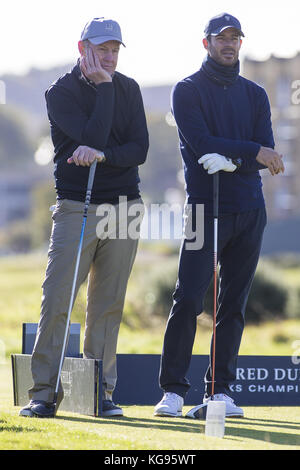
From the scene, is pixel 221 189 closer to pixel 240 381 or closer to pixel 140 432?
pixel 240 381

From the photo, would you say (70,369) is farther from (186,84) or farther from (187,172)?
(186,84)

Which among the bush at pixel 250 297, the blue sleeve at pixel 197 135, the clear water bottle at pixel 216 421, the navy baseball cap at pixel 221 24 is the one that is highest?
the bush at pixel 250 297

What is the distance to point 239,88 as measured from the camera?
5.05 metres

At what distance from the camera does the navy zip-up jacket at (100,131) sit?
4.68m

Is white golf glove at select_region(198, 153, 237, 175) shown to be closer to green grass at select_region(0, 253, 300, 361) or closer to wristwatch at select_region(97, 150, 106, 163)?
wristwatch at select_region(97, 150, 106, 163)

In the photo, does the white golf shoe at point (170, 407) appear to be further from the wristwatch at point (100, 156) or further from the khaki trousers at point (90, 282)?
the wristwatch at point (100, 156)

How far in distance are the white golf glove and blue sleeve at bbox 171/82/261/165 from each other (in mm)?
46

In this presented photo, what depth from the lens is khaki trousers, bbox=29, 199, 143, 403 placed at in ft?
15.2

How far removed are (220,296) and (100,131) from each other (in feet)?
3.59

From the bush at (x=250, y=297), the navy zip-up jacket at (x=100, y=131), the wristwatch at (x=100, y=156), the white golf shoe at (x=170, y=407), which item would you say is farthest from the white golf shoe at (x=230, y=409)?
the bush at (x=250, y=297)

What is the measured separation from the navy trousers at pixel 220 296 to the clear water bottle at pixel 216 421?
0.86 m

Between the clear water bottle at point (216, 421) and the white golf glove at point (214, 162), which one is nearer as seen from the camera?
→ the clear water bottle at point (216, 421)

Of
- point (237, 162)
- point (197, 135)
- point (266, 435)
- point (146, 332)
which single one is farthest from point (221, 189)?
point (146, 332)

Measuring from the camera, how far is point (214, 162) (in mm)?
4766
